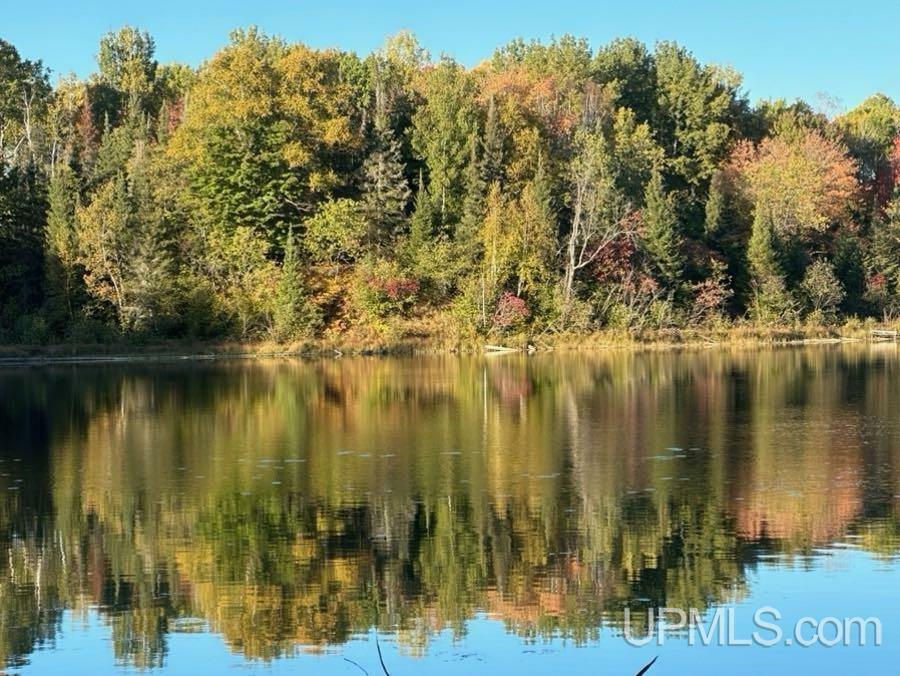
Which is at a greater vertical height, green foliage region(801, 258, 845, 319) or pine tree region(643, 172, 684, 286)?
pine tree region(643, 172, 684, 286)

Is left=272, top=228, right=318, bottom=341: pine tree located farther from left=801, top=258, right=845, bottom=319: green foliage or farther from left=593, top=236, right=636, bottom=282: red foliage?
left=801, top=258, right=845, bottom=319: green foliage

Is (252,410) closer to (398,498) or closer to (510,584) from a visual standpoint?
(398,498)

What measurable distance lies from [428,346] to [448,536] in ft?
169

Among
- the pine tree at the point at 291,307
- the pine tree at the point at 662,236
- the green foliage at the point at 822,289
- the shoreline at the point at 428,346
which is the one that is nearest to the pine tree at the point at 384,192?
the pine tree at the point at 291,307

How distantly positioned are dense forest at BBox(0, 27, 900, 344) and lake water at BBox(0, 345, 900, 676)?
32067mm

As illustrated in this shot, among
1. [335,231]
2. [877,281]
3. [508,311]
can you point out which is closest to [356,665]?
[508,311]

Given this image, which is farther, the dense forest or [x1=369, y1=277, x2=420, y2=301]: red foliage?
[x1=369, y1=277, x2=420, y2=301]: red foliage

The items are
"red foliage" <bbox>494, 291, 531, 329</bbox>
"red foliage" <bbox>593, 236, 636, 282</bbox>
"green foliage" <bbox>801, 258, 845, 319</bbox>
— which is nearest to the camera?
"red foliage" <bbox>494, 291, 531, 329</bbox>

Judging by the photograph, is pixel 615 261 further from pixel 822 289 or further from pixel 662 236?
pixel 822 289

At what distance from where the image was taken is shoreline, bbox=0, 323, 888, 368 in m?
64.1

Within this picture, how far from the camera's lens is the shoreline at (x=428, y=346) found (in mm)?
64062

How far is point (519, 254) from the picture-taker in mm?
73250

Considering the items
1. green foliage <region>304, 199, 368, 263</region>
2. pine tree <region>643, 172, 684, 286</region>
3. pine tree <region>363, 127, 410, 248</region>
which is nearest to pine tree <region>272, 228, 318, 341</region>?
green foliage <region>304, 199, 368, 263</region>

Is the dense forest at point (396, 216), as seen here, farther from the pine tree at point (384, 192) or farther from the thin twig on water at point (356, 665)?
the thin twig on water at point (356, 665)
